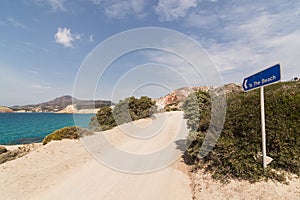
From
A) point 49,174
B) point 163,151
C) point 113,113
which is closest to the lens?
point 49,174

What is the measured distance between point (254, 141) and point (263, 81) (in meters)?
1.77

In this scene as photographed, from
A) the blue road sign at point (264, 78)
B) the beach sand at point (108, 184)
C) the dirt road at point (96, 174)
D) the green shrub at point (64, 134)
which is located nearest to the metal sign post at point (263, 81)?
the blue road sign at point (264, 78)

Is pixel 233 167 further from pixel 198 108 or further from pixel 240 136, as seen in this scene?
pixel 198 108

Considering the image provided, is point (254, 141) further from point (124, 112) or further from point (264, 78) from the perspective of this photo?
point (124, 112)

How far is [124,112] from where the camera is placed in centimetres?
2477

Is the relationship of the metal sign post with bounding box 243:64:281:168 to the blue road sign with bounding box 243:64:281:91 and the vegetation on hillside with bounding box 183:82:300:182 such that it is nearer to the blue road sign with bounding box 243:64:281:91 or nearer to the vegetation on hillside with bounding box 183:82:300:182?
the blue road sign with bounding box 243:64:281:91

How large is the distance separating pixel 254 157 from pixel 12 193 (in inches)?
266

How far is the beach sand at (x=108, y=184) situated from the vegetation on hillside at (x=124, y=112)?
16033 millimetres

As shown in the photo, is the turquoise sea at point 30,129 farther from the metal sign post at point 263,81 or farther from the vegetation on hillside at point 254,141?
the metal sign post at point 263,81

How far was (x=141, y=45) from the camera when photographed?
10.5 meters

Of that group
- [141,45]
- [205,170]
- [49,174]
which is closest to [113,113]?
[141,45]

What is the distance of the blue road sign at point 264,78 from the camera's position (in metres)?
3.92

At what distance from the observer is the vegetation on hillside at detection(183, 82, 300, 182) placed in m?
4.43

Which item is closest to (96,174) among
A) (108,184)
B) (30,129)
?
(108,184)
